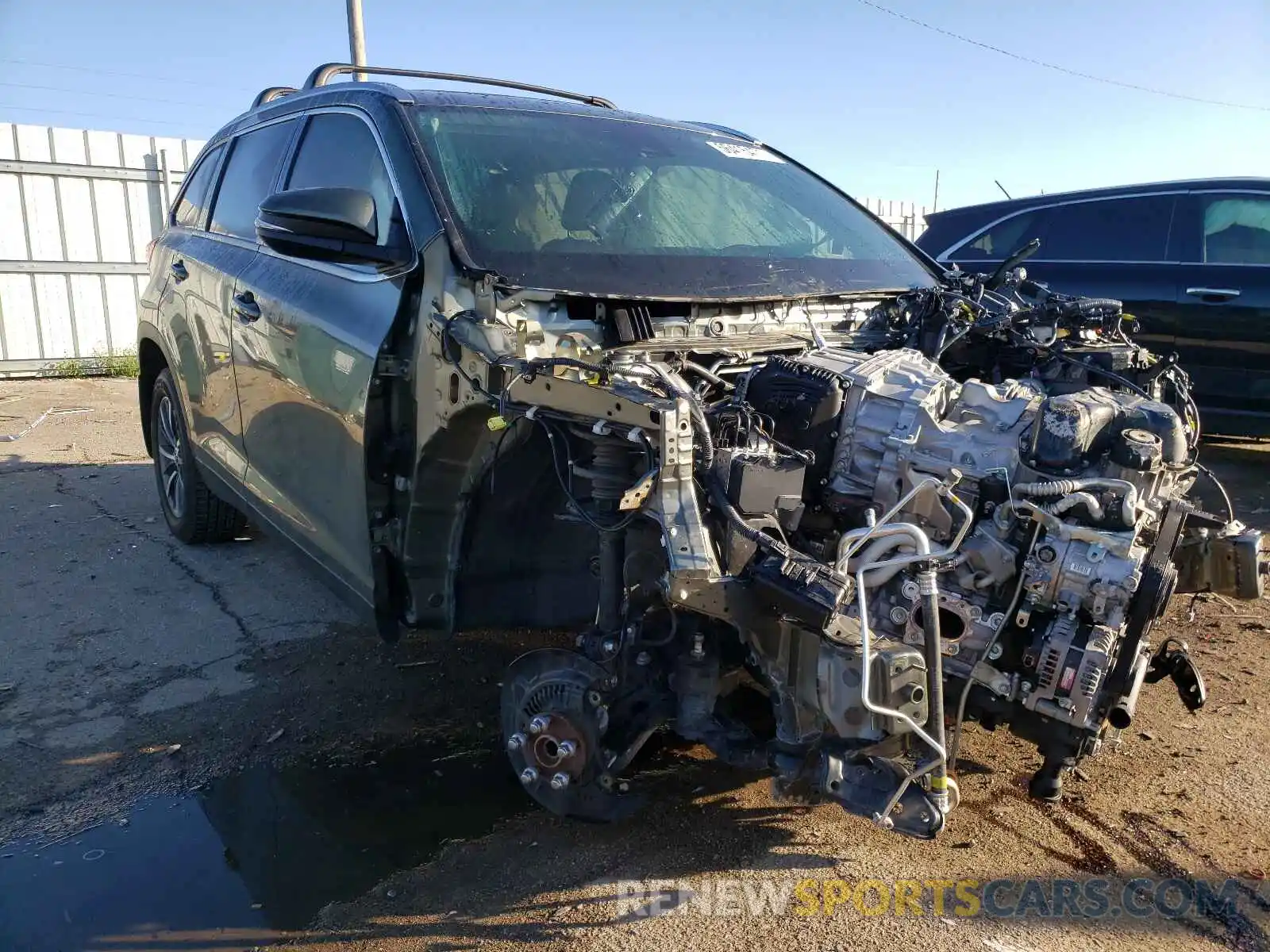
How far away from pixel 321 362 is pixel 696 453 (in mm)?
1445

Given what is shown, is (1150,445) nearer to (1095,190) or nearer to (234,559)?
(234,559)

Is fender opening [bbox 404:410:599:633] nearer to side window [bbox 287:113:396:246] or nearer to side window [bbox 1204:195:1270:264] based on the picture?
side window [bbox 287:113:396:246]

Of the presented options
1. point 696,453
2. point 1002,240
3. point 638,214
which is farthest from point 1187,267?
point 696,453

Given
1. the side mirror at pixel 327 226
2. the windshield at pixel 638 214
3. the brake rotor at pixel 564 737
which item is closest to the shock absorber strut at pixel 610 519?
the brake rotor at pixel 564 737

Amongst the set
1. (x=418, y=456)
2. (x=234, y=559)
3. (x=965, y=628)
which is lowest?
(x=234, y=559)

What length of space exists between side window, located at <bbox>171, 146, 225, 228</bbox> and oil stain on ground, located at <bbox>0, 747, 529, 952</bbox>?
316cm

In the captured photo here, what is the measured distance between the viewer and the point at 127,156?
11406mm

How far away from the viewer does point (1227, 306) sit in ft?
19.6

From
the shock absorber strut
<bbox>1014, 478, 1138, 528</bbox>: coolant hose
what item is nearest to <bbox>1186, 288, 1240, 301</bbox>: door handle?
<bbox>1014, 478, 1138, 528</bbox>: coolant hose

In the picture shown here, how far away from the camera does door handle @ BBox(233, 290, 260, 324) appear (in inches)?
142

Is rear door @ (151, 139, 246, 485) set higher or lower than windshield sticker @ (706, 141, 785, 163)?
lower

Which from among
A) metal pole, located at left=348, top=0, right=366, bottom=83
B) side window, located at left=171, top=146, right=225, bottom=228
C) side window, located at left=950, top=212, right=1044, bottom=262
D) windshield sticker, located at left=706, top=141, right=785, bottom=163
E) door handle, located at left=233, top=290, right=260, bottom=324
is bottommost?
door handle, located at left=233, top=290, right=260, bottom=324

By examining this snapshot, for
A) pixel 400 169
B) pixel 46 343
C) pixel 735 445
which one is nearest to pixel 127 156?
pixel 46 343

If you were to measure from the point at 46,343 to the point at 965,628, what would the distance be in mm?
11890
